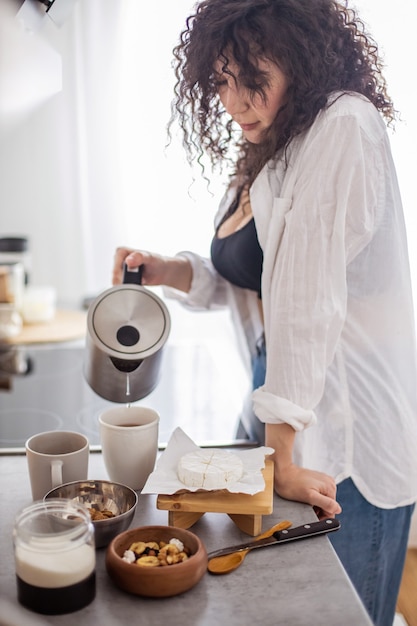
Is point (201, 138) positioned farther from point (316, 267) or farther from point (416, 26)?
point (416, 26)

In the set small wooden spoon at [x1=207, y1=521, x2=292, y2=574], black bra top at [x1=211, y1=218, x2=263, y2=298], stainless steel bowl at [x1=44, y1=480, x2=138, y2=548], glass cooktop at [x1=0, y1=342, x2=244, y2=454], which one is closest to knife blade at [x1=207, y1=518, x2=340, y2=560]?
small wooden spoon at [x1=207, y1=521, x2=292, y2=574]

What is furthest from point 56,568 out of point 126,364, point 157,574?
point 126,364

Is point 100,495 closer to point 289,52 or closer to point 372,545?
point 372,545

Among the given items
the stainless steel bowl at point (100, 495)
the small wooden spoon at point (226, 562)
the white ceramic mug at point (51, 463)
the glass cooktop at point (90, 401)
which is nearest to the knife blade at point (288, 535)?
the small wooden spoon at point (226, 562)

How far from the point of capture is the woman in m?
1.02

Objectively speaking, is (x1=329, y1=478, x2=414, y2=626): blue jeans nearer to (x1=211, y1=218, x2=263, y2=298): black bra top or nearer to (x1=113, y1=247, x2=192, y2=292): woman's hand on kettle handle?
(x1=211, y1=218, x2=263, y2=298): black bra top

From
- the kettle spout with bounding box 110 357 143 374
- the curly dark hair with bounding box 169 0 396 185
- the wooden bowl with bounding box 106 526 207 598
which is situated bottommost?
the wooden bowl with bounding box 106 526 207 598

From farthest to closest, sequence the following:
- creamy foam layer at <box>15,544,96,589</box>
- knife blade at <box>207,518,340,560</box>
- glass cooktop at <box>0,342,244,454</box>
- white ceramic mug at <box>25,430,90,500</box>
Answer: glass cooktop at <box>0,342,244,454</box> < white ceramic mug at <box>25,430,90,500</box> < knife blade at <box>207,518,340,560</box> < creamy foam layer at <box>15,544,96,589</box>

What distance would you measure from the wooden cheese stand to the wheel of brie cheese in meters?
0.02

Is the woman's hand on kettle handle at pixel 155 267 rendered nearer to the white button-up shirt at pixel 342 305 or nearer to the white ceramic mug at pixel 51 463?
the white button-up shirt at pixel 342 305

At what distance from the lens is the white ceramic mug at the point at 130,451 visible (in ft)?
3.34

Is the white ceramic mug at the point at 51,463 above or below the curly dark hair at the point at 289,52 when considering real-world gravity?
below

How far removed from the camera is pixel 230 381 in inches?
65.0

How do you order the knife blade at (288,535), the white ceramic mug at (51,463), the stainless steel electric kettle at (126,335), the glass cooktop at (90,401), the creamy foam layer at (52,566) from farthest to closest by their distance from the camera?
1. the glass cooktop at (90,401)
2. the stainless steel electric kettle at (126,335)
3. the white ceramic mug at (51,463)
4. the knife blade at (288,535)
5. the creamy foam layer at (52,566)
